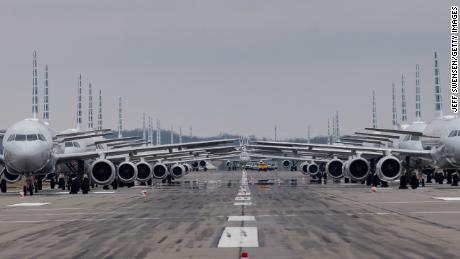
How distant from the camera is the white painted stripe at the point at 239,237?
19906 mm

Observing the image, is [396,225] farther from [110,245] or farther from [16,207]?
[16,207]

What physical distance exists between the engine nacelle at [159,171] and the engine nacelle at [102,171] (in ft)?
134

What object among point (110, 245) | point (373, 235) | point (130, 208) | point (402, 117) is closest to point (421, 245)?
point (373, 235)

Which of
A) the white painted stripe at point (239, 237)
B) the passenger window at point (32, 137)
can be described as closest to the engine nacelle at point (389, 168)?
the passenger window at point (32, 137)

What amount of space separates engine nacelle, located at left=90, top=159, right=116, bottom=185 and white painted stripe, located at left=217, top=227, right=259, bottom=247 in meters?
34.5

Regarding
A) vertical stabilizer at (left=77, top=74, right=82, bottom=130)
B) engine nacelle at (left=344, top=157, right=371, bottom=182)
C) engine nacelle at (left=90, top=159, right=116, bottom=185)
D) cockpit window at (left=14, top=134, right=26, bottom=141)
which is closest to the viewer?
cockpit window at (left=14, top=134, right=26, bottom=141)

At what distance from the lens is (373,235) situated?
2186 cm

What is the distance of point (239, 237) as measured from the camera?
21.7 meters

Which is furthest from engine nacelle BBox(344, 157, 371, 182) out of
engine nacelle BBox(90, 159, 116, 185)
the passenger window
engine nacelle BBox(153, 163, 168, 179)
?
engine nacelle BBox(153, 163, 168, 179)

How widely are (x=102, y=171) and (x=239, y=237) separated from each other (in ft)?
125

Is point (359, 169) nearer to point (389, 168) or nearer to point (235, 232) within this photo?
point (389, 168)

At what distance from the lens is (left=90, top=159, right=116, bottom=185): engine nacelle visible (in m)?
58.2

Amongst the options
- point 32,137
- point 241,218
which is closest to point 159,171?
point 32,137

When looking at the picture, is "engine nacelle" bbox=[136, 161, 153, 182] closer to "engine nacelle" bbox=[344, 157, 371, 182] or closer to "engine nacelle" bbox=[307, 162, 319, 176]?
"engine nacelle" bbox=[344, 157, 371, 182]
